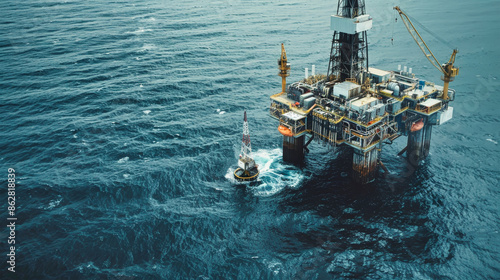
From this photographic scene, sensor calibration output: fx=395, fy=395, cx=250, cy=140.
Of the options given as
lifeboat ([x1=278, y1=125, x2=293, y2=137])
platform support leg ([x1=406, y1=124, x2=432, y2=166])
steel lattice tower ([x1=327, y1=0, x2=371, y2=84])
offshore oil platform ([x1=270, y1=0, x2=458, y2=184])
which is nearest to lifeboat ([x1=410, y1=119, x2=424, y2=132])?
offshore oil platform ([x1=270, y1=0, x2=458, y2=184])

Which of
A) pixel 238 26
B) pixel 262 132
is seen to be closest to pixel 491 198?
pixel 262 132

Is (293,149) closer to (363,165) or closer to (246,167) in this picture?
(246,167)

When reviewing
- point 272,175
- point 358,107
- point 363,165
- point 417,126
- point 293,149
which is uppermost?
point 358,107

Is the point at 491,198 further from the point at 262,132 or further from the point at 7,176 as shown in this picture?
the point at 7,176

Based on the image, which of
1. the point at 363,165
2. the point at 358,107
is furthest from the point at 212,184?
the point at 358,107

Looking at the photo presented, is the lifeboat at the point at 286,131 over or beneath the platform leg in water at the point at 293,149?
over

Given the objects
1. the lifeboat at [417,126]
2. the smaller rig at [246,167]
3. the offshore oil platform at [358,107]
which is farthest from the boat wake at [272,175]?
the lifeboat at [417,126]

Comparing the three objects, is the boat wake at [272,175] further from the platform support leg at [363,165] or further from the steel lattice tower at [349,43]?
the steel lattice tower at [349,43]
